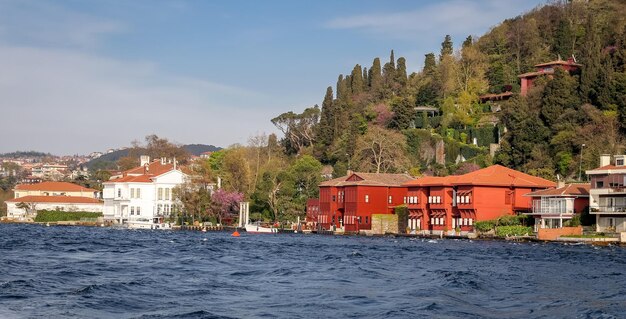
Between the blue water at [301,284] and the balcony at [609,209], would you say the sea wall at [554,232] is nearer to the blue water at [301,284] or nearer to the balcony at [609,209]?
the balcony at [609,209]

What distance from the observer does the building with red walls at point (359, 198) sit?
3201 inches

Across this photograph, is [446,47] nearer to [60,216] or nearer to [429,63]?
[429,63]

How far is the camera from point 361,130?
10119cm

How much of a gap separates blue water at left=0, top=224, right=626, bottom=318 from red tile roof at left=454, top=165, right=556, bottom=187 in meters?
25.6

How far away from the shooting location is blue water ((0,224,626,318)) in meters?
23.0

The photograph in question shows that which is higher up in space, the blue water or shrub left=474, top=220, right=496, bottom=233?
shrub left=474, top=220, right=496, bottom=233

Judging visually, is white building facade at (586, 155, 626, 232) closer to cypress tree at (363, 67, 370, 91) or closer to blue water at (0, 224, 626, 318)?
blue water at (0, 224, 626, 318)

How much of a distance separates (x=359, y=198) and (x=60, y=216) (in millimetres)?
46231

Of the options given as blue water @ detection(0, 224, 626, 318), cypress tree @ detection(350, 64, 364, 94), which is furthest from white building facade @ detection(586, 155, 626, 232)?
cypress tree @ detection(350, 64, 364, 94)

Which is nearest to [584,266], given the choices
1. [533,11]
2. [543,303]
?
[543,303]

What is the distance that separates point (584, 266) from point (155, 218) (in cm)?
6845

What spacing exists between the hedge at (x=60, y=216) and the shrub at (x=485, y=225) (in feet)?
185

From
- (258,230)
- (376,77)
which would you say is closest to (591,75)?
(258,230)

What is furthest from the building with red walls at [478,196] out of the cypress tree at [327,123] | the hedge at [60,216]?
the hedge at [60,216]
